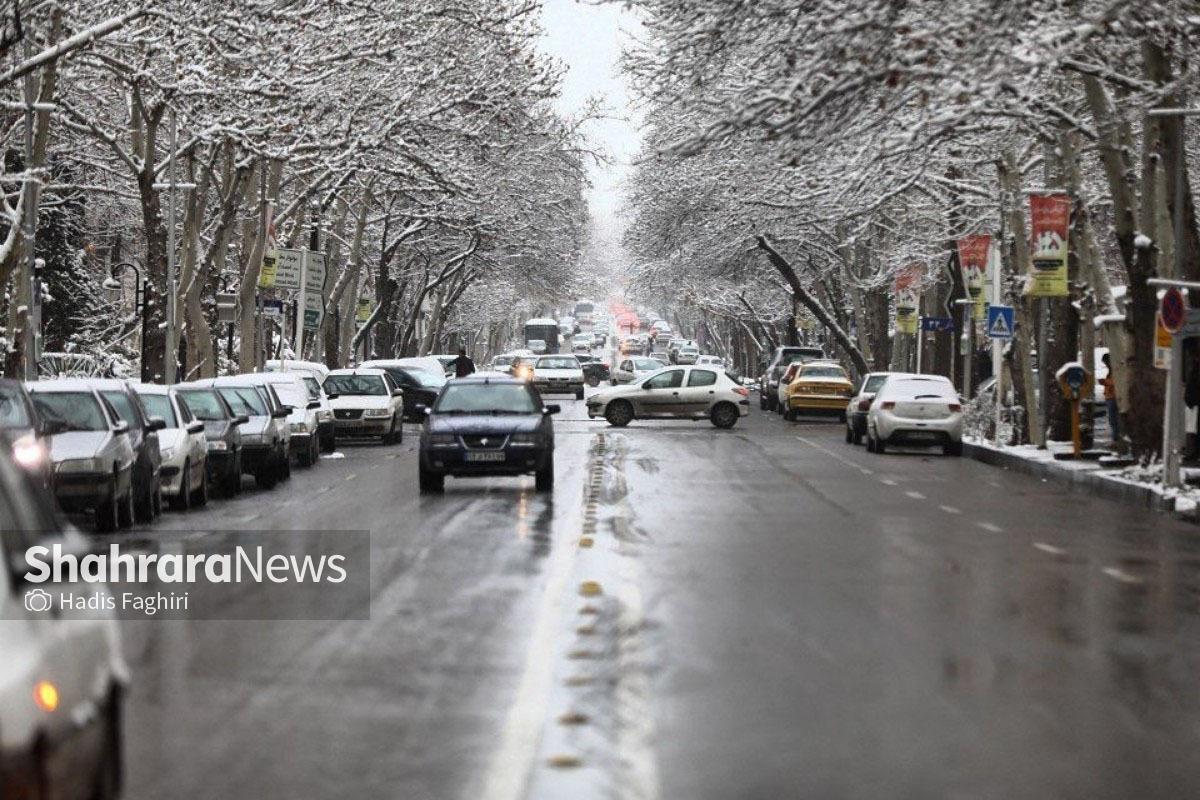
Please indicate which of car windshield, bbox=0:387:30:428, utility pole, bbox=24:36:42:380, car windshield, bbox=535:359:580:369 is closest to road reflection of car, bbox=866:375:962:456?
utility pole, bbox=24:36:42:380

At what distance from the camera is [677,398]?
2122 inches

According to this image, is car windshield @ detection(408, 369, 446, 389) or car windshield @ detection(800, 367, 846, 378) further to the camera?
car windshield @ detection(800, 367, 846, 378)

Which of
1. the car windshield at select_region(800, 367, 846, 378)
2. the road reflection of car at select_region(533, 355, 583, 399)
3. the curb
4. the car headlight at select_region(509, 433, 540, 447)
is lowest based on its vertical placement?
the road reflection of car at select_region(533, 355, 583, 399)

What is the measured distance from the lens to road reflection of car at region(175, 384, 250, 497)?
28406 mm

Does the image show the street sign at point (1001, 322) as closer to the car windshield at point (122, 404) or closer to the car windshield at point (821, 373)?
the car windshield at point (821, 373)

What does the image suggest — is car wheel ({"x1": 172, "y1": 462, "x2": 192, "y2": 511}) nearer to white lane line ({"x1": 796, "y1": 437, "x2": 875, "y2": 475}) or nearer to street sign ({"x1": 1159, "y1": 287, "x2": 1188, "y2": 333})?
street sign ({"x1": 1159, "y1": 287, "x2": 1188, "y2": 333})

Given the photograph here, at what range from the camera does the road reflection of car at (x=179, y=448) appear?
25.0m

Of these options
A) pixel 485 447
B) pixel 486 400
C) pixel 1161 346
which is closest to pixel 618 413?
pixel 486 400

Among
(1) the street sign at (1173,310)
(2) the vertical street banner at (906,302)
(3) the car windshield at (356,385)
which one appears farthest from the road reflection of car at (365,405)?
(1) the street sign at (1173,310)

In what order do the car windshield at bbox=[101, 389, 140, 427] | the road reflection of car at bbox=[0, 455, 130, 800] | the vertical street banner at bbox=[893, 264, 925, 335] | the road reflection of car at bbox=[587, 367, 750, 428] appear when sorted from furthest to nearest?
1. the vertical street banner at bbox=[893, 264, 925, 335]
2. the road reflection of car at bbox=[587, 367, 750, 428]
3. the car windshield at bbox=[101, 389, 140, 427]
4. the road reflection of car at bbox=[0, 455, 130, 800]

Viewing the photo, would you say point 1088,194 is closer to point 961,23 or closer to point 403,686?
point 961,23

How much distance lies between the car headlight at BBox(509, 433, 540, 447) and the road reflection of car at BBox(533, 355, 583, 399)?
50.9 meters

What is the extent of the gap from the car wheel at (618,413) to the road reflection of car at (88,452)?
100.0 feet

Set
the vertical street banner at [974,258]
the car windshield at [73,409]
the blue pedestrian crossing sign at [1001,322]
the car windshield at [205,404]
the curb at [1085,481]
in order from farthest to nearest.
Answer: the vertical street banner at [974,258] → the blue pedestrian crossing sign at [1001,322] → the car windshield at [205,404] → the curb at [1085,481] → the car windshield at [73,409]
